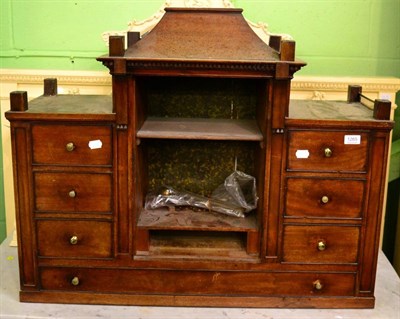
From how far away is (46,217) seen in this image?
202 centimetres

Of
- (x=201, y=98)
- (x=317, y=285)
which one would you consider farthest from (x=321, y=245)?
(x=201, y=98)

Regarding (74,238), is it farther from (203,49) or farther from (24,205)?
(203,49)

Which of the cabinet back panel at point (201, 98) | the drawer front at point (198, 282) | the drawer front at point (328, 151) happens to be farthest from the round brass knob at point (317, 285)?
the cabinet back panel at point (201, 98)

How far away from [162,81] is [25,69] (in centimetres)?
72

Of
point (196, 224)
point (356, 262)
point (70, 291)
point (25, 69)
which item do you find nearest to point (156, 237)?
point (196, 224)

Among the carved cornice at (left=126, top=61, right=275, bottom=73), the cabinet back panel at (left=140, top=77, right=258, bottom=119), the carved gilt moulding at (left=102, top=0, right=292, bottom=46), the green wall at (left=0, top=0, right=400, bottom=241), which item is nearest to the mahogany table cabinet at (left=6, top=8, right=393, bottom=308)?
the carved cornice at (left=126, top=61, right=275, bottom=73)

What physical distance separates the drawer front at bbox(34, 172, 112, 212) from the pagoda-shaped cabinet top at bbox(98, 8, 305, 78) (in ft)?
1.32

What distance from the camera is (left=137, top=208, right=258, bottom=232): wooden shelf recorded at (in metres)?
2.07

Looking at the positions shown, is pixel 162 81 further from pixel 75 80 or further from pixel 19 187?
pixel 19 187

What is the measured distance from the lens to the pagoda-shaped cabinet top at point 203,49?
6.12ft

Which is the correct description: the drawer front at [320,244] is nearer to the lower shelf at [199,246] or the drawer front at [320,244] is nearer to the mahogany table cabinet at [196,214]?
the mahogany table cabinet at [196,214]

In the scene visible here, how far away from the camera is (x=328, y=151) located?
6.36 feet

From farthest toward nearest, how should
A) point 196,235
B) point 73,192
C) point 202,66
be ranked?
point 196,235 < point 73,192 < point 202,66

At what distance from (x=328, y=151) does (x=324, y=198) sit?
169 mm
